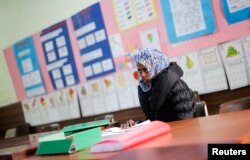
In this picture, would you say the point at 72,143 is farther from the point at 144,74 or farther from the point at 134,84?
the point at 134,84

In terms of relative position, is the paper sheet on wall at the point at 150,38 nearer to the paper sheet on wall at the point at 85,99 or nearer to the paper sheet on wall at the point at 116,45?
the paper sheet on wall at the point at 116,45

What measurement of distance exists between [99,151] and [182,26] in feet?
6.86

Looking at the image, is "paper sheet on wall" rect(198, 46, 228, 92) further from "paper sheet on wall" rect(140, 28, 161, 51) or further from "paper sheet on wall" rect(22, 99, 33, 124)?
"paper sheet on wall" rect(22, 99, 33, 124)

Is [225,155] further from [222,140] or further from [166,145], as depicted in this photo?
[166,145]

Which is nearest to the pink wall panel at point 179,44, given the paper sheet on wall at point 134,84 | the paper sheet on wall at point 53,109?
the paper sheet on wall at point 134,84

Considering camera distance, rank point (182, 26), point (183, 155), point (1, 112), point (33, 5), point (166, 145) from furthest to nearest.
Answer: point (1, 112)
point (33, 5)
point (182, 26)
point (166, 145)
point (183, 155)

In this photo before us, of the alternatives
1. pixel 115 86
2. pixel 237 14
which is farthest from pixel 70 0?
pixel 237 14

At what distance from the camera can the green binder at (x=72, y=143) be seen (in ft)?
5.18

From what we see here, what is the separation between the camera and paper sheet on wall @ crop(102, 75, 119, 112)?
13.0ft

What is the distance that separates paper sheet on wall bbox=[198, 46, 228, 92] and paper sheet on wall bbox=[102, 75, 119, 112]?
1.22m

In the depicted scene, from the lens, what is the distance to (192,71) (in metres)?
3.19

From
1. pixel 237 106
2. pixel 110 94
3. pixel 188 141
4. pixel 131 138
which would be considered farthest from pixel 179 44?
pixel 188 141

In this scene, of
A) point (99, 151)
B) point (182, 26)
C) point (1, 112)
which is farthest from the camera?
point (1, 112)

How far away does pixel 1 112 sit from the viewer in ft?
18.1
